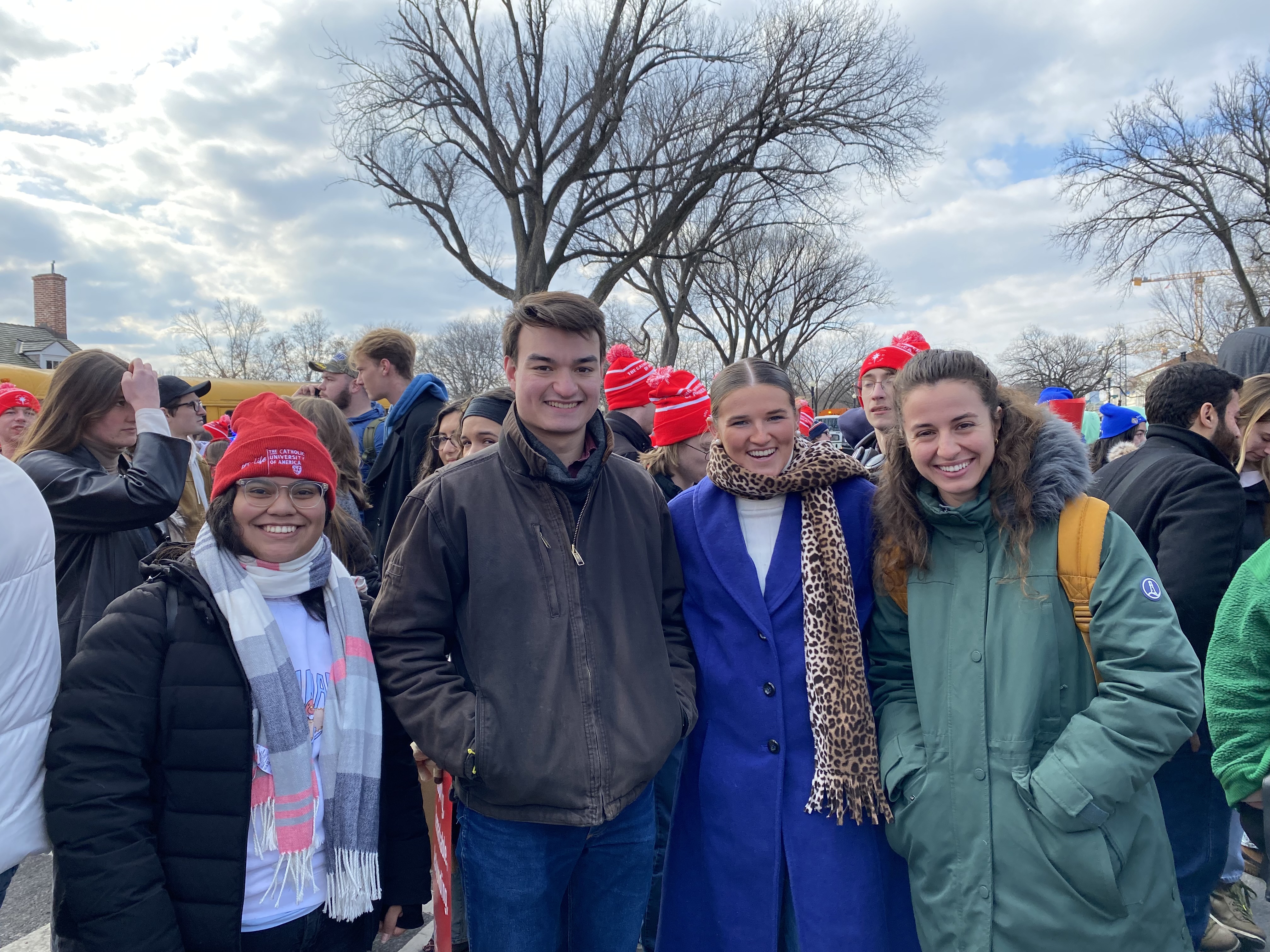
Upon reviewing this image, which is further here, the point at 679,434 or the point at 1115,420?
the point at 1115,420

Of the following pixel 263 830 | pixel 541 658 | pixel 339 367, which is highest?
pixel 339 367

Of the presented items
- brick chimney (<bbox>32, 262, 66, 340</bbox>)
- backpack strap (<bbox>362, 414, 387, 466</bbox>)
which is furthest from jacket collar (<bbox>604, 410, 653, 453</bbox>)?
brick chimney (<bbox>32, 262, 66, 340</bbox>)

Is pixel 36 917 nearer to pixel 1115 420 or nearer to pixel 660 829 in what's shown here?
pixel 660 829

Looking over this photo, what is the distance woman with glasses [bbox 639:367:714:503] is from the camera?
3912 millimetres

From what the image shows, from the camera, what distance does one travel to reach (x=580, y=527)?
2.10 metres

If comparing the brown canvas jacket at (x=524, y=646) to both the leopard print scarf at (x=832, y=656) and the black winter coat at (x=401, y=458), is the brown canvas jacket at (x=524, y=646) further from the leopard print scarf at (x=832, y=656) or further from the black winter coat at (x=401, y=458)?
the black winter coat at (x=401, y=458)

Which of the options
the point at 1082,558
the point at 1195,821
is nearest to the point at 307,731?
the point at 1082,558

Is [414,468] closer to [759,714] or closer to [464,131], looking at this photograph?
[759,714]

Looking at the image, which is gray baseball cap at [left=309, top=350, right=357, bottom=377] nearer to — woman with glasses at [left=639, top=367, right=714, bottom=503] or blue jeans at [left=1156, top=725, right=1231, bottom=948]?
woman with glasses at [left=639, top=367, right=714, bottom=503]

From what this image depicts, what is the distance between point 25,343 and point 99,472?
160 ft

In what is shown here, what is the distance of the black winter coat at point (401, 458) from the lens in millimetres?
4457

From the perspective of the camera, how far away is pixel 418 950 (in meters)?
3.23

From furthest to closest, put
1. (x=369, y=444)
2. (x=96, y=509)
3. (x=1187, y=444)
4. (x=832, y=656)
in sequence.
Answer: (x=369, y=444), (x=1187, y=444), (x=96, y=509), (x=832, y=656)

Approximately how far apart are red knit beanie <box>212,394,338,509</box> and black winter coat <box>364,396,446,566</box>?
224 centimetres
